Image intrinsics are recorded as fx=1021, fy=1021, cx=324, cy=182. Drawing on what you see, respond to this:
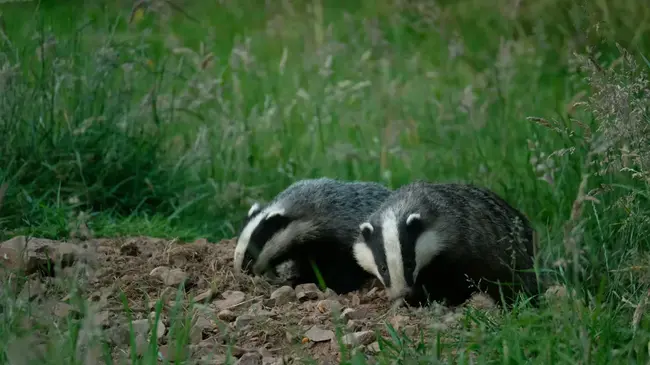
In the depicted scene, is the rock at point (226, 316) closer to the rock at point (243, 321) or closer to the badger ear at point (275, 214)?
the rock at point (243, 321)

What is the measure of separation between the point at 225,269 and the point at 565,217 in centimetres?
185

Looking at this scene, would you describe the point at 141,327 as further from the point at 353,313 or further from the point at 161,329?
the point at 353,313

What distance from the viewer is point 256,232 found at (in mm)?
5172

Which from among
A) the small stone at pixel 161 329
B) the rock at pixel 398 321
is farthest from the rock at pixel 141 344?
the rock at pixel 398 321

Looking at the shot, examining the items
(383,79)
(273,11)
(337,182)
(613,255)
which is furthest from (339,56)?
(613,255)

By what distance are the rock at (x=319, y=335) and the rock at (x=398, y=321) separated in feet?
0.86

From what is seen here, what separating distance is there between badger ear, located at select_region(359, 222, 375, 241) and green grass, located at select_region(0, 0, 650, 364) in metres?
0.80

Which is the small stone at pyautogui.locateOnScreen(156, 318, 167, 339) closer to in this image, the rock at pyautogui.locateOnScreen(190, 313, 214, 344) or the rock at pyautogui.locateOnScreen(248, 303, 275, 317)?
the rock at pyautogui.locateOnScreen(190, 313, 214, 344)

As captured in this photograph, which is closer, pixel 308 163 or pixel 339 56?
pixel 308 163

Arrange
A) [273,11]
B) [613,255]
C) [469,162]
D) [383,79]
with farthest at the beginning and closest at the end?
1. [273,11]
2. [383,79]
3. [469,162]
4. [613,255]

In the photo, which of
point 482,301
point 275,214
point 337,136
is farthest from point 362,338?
point 337,136

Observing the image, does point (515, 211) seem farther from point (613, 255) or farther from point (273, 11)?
point (273, 11)

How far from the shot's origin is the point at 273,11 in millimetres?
10461

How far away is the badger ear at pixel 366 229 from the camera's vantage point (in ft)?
15.6
